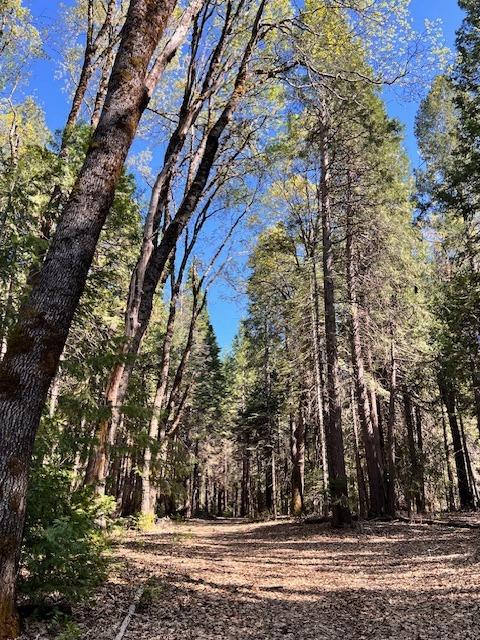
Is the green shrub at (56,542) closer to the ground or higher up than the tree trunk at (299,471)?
closer to the ground

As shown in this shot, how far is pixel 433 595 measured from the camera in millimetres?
6777

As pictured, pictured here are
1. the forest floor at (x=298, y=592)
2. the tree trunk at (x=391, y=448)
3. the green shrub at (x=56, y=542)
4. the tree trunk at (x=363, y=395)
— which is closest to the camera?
the green shrub at (x=56, y=542)

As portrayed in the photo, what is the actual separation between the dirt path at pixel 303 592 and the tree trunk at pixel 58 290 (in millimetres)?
1628

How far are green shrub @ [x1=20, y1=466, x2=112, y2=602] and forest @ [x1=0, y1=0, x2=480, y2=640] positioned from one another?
0.09ft

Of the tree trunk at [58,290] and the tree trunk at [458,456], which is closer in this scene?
the tree trunk at [58,290]

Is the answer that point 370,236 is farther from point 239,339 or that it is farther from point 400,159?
point 239,339

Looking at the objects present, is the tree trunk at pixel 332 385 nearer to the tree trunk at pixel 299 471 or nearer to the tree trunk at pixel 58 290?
the tree trunk at pixel 299 471

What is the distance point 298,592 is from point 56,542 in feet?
14.3

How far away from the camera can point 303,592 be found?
721 cm

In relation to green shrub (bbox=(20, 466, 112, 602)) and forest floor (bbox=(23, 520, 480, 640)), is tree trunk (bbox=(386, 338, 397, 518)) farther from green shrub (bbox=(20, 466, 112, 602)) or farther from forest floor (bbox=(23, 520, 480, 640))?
green shrub (bbox=(20, 466, 112, 602))

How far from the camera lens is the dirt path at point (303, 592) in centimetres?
520

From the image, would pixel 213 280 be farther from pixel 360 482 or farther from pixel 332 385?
pixel 360 482

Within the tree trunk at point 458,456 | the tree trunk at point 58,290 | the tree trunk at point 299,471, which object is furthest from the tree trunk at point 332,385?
the tree trunk at point 58,290

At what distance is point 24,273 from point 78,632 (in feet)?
25.5
